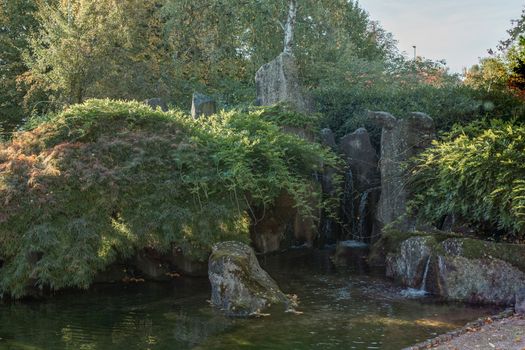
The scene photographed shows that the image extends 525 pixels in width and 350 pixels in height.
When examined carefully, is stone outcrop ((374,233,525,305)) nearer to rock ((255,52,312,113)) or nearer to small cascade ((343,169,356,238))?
small cascade ((343,169,356,238))

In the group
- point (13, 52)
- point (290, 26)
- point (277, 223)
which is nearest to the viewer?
point (277, 223)

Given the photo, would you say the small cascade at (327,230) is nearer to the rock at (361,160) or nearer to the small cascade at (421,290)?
the rock at (361,160)

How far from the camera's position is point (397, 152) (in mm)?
12359

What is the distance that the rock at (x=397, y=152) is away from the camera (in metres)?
12.2

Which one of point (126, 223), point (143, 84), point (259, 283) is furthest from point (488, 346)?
point (143, 84)

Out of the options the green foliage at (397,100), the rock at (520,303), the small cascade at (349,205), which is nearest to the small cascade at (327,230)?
the small cascade at (349,205)

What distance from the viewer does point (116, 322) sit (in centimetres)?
780

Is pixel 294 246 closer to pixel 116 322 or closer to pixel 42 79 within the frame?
pixel 116 322

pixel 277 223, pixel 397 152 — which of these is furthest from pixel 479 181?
pixel 277 223

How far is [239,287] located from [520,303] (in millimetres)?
3668

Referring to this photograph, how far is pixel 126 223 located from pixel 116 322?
206 cm

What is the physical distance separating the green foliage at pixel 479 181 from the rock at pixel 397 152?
1.10 ft

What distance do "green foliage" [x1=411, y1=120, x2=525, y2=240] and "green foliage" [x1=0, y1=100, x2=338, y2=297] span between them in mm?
2545

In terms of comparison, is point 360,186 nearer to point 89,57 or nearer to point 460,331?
point 460,331
